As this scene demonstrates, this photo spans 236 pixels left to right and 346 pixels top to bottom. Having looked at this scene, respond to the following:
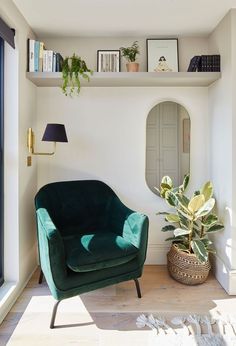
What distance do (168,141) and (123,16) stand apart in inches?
50.2

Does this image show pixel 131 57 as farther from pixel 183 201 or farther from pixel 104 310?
pixel 104 310

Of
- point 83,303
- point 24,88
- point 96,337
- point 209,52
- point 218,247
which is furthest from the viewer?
point 209,52

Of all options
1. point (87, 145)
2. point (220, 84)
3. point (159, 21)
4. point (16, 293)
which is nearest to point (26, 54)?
point (87, 145)

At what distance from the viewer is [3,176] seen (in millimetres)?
2182

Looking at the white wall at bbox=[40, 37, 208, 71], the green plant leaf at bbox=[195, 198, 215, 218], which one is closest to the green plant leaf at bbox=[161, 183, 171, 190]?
the green plant leaf at bbox=[195, 198, 215, 218]

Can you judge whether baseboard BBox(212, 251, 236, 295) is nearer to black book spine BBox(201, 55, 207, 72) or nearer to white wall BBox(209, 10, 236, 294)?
white wall BBox(209, 10, 236, 294)

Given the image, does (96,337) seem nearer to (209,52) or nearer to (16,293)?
(16,293)

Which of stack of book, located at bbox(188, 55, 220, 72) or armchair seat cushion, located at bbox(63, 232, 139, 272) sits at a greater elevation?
stack of book, located at bbox(188, 55, 220, 72)

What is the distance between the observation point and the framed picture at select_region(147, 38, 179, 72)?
2.65 meters

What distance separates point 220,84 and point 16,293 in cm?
260

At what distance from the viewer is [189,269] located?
2348 mm

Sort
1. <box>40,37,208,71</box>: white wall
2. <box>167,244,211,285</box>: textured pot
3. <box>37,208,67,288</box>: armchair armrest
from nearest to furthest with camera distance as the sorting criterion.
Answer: <box>37,208,67,288</box>: armchair armrest → <box>167,244,211,285</box>: textured pot → <box>40,37,208,71</box>: white wall

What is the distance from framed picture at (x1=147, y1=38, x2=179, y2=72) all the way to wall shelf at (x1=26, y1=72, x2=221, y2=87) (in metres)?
0.17

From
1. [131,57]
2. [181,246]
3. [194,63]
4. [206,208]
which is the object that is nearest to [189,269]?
[181,246]
